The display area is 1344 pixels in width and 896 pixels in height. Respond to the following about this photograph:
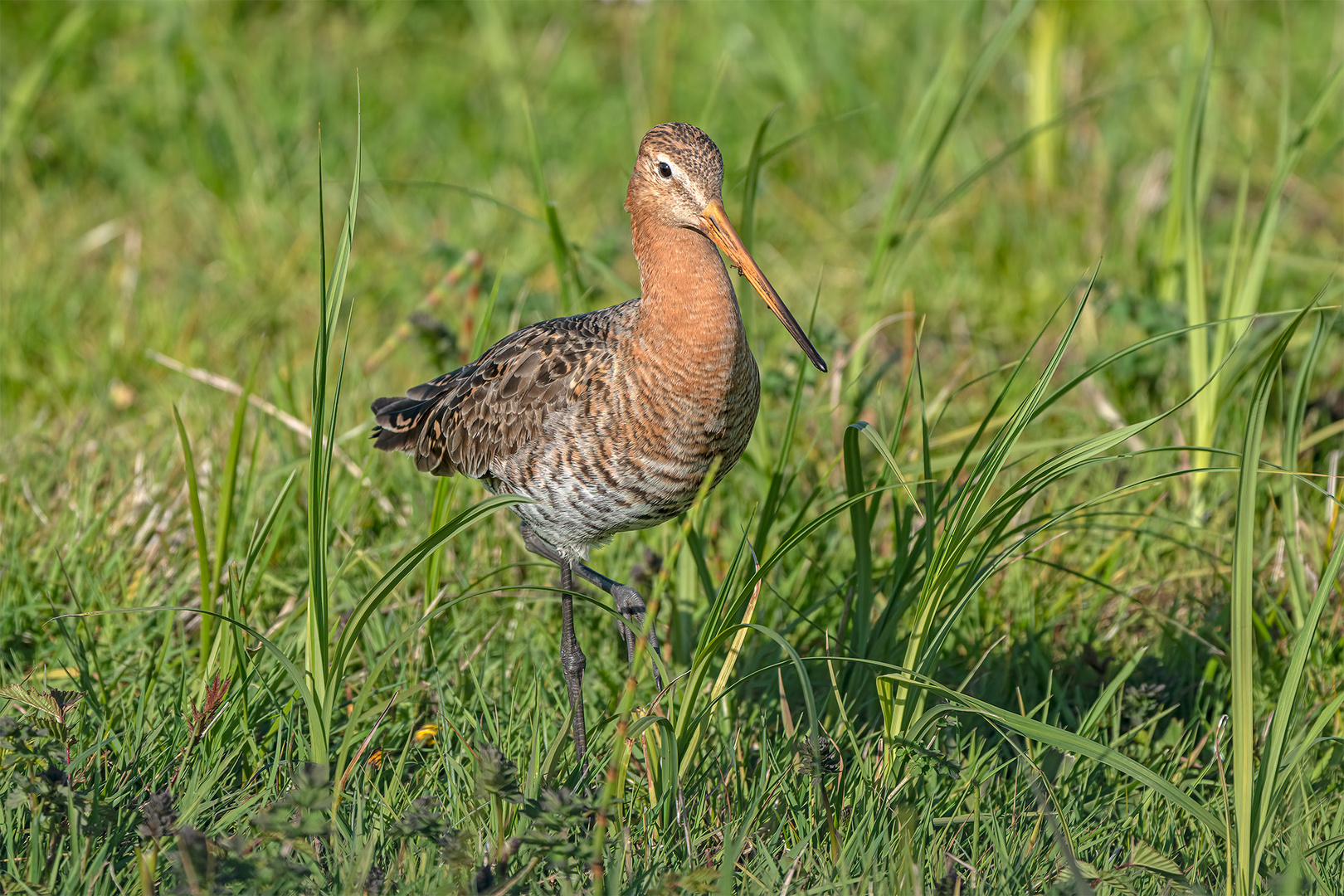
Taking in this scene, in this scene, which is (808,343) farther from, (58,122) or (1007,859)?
Answer: (58,122)

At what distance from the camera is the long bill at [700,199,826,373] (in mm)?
3303

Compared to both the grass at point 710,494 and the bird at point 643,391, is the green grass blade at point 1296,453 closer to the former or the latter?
the grass at point 710,494

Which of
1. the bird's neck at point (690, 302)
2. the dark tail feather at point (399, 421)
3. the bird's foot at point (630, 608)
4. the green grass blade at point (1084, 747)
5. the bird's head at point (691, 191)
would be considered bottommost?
the green grass blade at point (1084, 747)

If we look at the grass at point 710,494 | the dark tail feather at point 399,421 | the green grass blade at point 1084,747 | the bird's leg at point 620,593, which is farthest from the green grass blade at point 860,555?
the dark tail feather at point 399,421

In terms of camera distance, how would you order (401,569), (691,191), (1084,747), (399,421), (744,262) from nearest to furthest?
1. (1084,747)
2. (401,569)
3. (744,262)
4. (691,191)
5. (399,421)

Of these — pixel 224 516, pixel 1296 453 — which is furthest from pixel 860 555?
pixel 224 516

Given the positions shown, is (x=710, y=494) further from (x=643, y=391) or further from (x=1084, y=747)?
(x=1084, y=747)

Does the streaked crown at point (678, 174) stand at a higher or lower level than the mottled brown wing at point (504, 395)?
higher

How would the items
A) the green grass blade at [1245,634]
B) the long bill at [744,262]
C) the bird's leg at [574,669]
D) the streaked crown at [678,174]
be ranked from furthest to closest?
the bird's leg at [574,669], the streaked crown at [678,174], the long bill at [744,262], the green grass blade at [1245,634]

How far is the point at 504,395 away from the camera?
12.8ft

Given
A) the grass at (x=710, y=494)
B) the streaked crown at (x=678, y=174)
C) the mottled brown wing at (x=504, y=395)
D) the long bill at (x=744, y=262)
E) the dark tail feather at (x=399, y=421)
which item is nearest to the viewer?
the grass at (x=710, y=494)

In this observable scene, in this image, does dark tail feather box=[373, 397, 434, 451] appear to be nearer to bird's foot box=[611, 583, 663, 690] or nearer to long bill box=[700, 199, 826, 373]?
bird's foot box=[611, 583, 663, 690]

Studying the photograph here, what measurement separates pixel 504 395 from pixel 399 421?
669 millimetres

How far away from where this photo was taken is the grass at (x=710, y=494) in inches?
117
